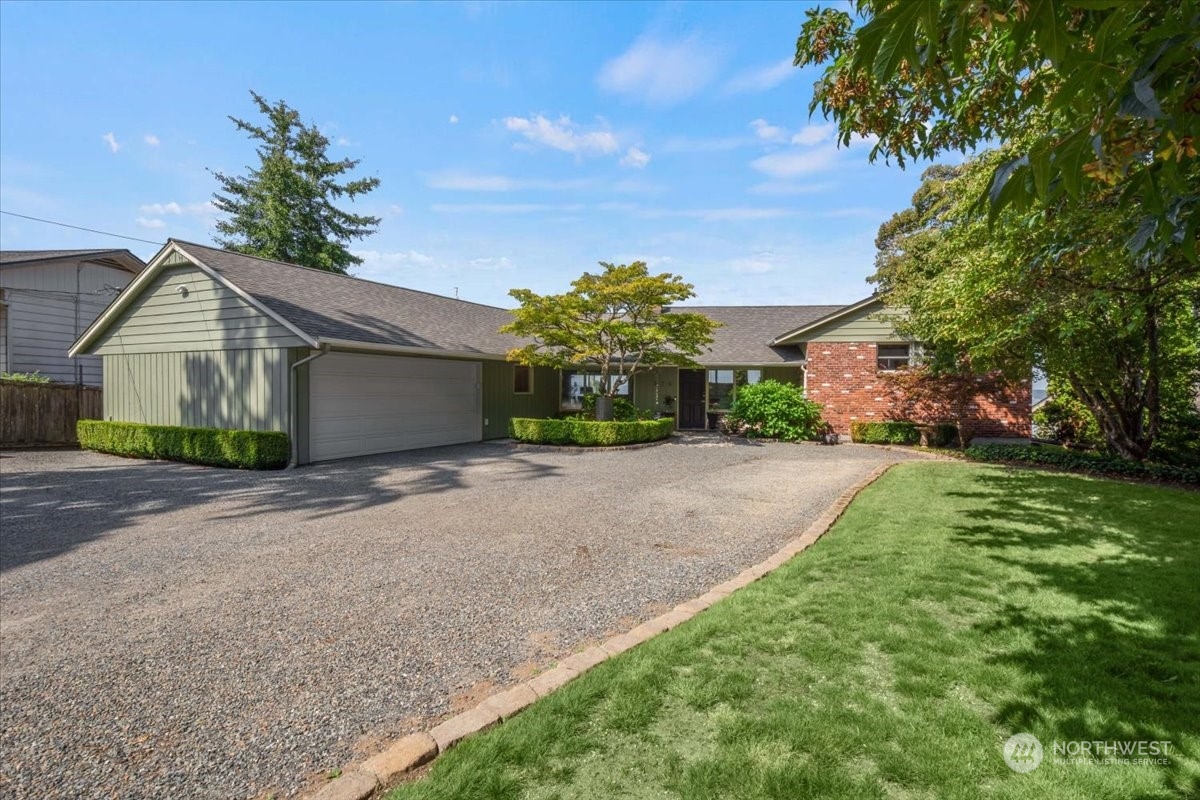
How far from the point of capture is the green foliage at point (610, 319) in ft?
45.9

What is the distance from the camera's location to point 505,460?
12117 millimetres

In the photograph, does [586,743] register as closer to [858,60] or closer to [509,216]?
[858,60]

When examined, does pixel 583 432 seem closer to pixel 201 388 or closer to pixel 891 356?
pixel 201 388

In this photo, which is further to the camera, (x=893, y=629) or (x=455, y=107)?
(x=455, y=107)

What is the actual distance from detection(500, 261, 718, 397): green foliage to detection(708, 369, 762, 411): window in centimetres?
431

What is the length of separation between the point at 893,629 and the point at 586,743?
87.0 inches

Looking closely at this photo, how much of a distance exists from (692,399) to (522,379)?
6290mm

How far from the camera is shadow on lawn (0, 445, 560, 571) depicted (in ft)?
21.5

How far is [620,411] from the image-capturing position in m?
16.3

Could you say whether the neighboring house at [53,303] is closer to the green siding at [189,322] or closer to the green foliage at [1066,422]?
the green siding at [189,322]

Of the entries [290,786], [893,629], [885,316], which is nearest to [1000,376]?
[885,316]

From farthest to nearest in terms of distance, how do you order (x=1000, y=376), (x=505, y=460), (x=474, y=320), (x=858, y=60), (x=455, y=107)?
(x=474, y=320) → (x=1000, y=376) → (x=505, y=460) → (x=455, y=107) → (x=858, y=60)

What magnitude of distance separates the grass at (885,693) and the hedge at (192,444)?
399 inches

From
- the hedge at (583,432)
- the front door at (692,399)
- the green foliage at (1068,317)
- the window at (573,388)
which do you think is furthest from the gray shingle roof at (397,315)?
the green foliage at (1068,317)
